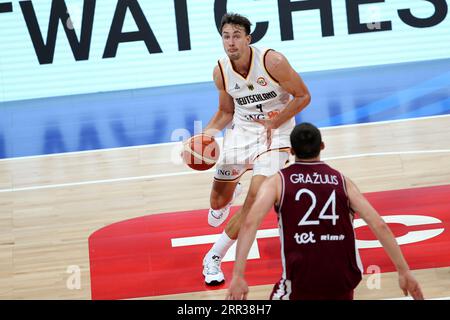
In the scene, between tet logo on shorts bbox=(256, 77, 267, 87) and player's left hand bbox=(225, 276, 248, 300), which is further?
tet logo on shorts bbox=(256, 77, 267, 87)

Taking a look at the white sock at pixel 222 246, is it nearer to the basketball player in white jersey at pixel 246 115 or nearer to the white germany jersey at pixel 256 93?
the basketball player in white jersey at pixel 246 115

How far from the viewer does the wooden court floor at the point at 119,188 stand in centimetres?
724

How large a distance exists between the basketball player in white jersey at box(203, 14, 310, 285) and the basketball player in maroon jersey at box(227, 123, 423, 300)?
1.71 meters

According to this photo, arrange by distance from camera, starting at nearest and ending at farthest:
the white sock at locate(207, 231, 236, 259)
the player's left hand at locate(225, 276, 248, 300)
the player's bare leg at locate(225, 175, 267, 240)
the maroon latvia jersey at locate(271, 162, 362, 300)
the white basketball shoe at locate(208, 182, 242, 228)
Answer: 1. the player's left hand at locate(225, 276, 248, 300)
2. the maroon latvia jersey at locate(271, 162, 362, 300)
3. the player's bare leg at locate(225, 175, 267, 240)
4. the white sock at locate(207, 231, 236, 259)
5. the white basketball shoe at locate(208, 182, 242, 228)

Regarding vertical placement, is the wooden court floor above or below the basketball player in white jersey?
below

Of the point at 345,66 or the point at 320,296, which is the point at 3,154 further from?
the point at 320,296

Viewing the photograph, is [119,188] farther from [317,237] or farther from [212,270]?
[317,237]

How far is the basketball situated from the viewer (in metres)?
7.34

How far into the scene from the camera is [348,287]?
4.98 metres

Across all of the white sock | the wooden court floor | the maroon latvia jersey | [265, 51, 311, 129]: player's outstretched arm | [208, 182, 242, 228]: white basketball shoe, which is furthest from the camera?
[208, 182, 242, 228]: white basketball shoe

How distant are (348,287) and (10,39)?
9.77 m

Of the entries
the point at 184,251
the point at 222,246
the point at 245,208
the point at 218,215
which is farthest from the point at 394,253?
the point at 184,251

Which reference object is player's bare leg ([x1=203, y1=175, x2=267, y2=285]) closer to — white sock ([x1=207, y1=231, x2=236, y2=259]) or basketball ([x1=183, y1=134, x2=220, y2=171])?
white sock ([x1=207, y1=231, x2=236, y2=259])

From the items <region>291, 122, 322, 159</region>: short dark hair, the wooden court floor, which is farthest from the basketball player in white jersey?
<region>291, 122, 322, 159</region>: short dark hair
